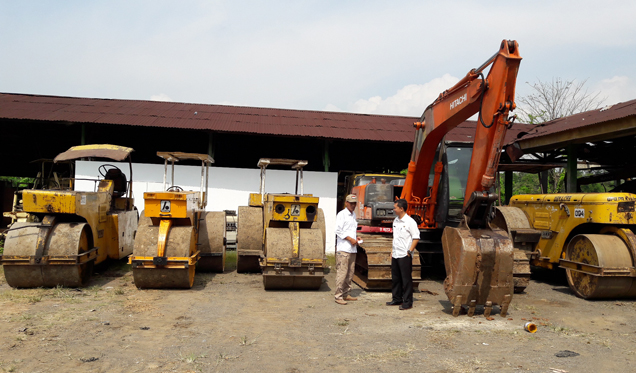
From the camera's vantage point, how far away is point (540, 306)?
7.17 meters

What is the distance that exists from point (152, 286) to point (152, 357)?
11.0ft

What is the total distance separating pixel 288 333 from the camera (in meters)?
5.45

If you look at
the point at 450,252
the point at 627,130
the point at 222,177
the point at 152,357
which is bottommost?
the point at 152,357

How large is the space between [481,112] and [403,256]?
2.37 metres

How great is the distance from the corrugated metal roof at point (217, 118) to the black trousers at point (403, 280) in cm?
701

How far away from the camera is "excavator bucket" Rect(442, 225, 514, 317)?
6043mm

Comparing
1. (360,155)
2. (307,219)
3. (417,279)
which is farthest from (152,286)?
(360,155)

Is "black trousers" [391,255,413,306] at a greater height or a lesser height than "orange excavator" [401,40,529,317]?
lesser

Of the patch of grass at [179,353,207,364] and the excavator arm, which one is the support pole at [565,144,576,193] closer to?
the excavator arm

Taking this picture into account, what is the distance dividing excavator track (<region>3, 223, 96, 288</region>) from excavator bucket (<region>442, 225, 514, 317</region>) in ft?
19.6

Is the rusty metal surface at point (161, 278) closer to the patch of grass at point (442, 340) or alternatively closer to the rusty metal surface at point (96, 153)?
the rusty metal surface at point (96, 153)

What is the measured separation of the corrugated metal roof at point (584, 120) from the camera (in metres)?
10.5

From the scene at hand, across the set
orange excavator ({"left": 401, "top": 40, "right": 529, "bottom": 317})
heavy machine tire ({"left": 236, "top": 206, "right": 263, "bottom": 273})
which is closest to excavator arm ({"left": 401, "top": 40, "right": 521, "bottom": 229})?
orange excavator ({"left": 401, "top": 40, "right": 529, "bottom": 317})

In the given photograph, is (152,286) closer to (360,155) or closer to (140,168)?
(140,168)
